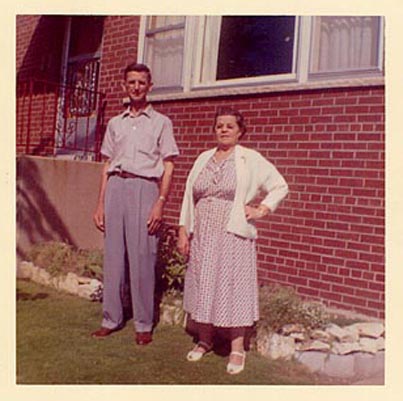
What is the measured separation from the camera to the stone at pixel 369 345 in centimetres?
338

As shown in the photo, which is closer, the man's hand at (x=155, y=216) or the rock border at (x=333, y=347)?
the rock border at (x=333, y=347)

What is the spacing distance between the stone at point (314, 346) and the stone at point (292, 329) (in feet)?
0.31

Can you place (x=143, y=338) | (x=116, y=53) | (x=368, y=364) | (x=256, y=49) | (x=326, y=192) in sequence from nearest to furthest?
(x=368, y=364) < (x=143, y=338) < (x=326, y=192) < (x=256, y=49) < (x=116, y=53)

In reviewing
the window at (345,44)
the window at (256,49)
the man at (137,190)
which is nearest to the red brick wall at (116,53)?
the window at (256,49)

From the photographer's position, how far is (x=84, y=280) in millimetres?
4559

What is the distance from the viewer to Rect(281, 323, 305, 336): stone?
356 cm

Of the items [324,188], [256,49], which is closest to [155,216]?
[324,188]

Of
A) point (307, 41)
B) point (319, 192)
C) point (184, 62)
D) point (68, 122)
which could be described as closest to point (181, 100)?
point (184, 62)

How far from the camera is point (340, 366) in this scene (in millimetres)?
3383

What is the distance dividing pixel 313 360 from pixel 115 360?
1.21 metres

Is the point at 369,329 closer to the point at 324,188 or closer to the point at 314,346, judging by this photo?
the point at 314,346

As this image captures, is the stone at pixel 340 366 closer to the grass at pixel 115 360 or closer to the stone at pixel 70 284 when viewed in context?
the grass at pixel 115 360
